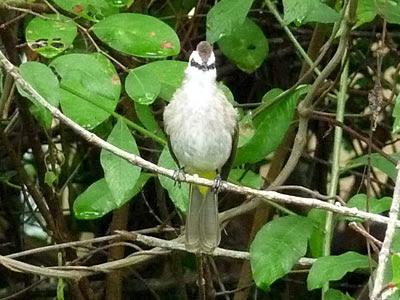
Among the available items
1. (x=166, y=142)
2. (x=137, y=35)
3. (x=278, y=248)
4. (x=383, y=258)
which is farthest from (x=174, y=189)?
(x=383, y=258)

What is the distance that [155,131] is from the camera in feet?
7.09

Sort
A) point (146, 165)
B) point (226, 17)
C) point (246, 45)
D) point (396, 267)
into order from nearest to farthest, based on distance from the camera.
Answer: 1. point (396, 267)
2. point (146, 165)
3. point (226, 17)
4. point (246, 45)

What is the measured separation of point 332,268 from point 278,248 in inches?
6.1

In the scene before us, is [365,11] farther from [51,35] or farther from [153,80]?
[51,35]

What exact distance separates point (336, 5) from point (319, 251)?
2.19 feet

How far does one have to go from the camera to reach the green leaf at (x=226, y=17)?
1.95 meters

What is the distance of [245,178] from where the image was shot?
219 cm

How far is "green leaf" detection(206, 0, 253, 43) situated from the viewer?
1950mm

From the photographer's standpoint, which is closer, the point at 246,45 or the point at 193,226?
the point at 193,226

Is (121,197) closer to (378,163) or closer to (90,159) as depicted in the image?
(378,163)

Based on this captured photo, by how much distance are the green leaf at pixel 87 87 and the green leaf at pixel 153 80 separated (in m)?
0.03

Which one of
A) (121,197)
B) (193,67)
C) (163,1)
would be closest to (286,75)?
(163,1)

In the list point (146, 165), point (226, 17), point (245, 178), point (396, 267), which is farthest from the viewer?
point (245, 178)

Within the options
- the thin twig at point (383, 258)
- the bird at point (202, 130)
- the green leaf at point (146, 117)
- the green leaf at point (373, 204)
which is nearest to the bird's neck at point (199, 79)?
the bird at point (202, 130)
